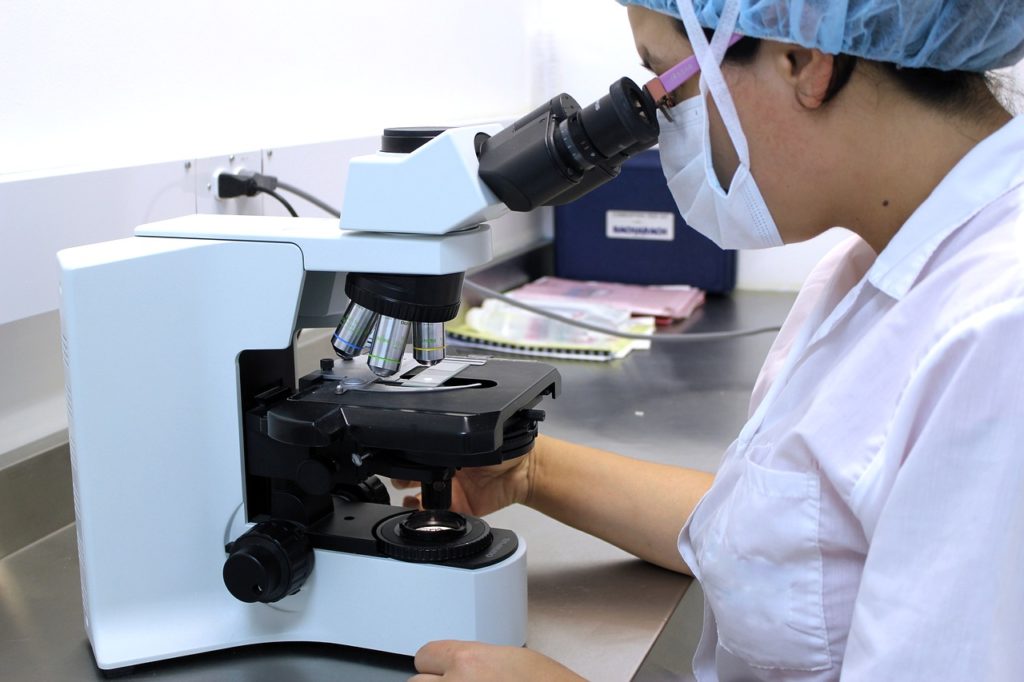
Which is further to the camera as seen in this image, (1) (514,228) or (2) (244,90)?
(1) (514,228)

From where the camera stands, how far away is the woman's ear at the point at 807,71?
30.6 inches

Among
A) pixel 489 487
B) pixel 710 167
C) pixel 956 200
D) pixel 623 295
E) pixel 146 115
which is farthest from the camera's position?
pixel 623 295

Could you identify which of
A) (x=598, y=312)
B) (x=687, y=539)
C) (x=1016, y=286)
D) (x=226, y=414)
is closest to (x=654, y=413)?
(x=598, y=312)

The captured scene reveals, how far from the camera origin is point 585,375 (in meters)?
1.83

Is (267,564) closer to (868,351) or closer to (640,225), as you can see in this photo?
(868,351)

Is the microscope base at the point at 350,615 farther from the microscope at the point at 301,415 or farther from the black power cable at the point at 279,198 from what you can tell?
the black power cable at the point at 279,198

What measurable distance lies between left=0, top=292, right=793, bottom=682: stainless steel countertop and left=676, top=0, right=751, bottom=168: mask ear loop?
1.42ft

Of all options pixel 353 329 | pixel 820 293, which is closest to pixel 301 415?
pixel 353 329

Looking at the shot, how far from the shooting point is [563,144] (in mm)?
808

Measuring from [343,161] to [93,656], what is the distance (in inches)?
36.4

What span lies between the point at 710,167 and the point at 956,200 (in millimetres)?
192

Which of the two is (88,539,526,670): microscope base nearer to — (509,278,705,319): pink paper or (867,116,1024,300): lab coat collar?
(867,116,1024,300): lab coat collar

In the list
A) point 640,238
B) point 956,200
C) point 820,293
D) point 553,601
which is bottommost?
point 553,601

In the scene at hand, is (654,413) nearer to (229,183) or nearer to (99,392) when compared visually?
(229,183)
